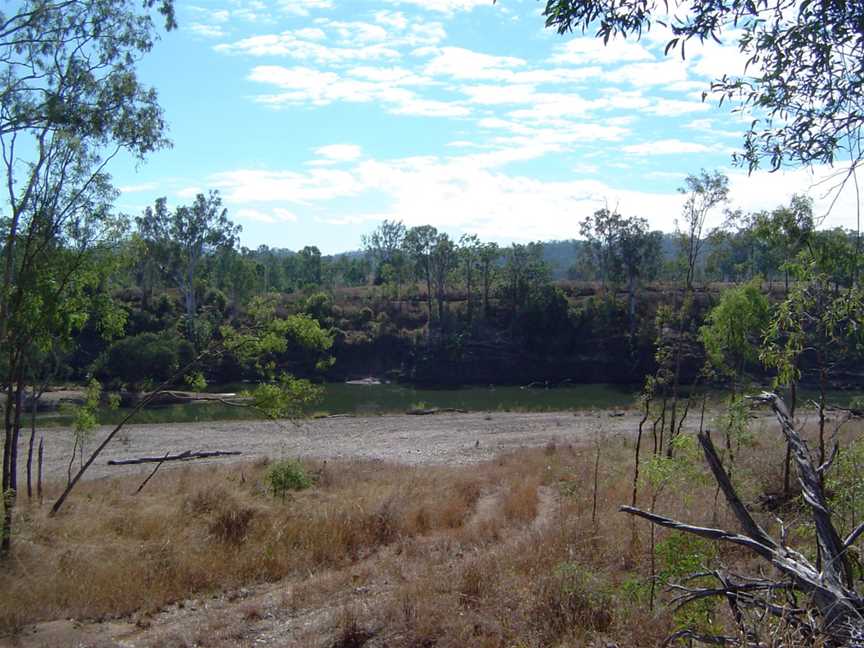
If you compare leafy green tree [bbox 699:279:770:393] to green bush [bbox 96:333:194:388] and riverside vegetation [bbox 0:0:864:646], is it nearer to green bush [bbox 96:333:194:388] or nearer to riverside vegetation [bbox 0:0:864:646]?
riverside vegetation [bbox 0:0:864:646]

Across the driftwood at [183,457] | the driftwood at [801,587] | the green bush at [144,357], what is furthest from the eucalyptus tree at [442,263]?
the driftwood at [801,587]

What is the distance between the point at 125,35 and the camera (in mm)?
12211

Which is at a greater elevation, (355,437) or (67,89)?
(67,89)

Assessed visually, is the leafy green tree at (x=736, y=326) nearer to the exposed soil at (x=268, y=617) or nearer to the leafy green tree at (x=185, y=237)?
the exposed soil at (x=268, y=617)

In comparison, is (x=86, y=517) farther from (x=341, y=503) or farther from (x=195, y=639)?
(x=195, y=639)

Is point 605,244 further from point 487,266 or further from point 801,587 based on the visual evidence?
point 801,587

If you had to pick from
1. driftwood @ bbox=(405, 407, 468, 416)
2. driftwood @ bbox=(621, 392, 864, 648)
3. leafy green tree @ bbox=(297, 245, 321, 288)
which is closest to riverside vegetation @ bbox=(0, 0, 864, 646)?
driftwood @ bbox=(621, 392, 864, 648)

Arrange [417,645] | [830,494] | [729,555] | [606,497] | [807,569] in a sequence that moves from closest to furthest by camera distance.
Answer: [807,569], [830,494], [417,645], [729,555], [606,497]

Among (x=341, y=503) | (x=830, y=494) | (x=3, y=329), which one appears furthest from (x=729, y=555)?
(x=3, y=329)

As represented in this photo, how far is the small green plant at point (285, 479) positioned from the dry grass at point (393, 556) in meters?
0.33

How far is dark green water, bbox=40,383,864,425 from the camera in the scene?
1645 inches

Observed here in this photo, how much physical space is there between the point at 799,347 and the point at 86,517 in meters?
13.1

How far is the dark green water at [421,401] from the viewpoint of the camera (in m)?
41.8

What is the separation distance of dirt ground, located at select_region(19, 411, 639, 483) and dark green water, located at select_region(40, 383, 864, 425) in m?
4.00
